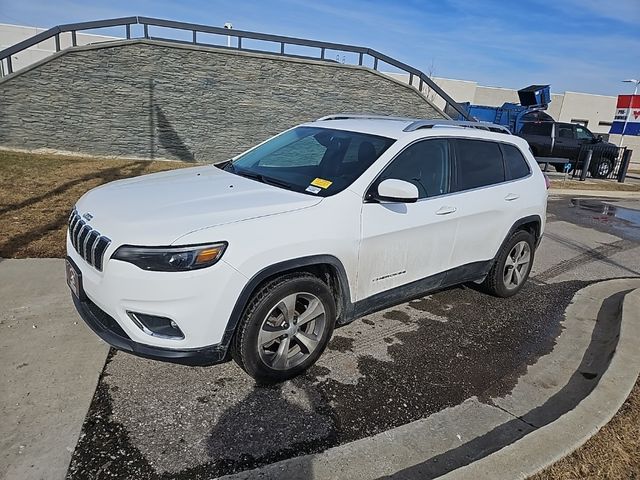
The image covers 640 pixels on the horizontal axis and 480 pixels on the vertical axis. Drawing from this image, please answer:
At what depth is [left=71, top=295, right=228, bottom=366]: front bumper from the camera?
2.66 meters

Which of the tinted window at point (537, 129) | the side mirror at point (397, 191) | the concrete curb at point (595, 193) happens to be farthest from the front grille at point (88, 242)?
the tinted window at point (537, 129)

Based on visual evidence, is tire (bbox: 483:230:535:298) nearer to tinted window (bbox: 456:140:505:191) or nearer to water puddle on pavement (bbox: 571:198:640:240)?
tinted window (bbox: 456:140:505:191)

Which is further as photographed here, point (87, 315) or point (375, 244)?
point (375, 244)

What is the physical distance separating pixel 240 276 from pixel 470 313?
2759 mm

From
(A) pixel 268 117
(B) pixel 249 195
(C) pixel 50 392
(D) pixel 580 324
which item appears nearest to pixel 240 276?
(B) pixel 249 195

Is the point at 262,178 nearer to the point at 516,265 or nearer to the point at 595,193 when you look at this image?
the point at 516,265

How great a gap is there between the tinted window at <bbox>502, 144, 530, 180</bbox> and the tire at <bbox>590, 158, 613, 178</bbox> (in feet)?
52.8

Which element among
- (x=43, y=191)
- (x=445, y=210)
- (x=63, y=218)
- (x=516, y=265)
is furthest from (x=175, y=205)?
(x=43, y=191)

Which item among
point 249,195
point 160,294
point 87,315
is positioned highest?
point 249,195

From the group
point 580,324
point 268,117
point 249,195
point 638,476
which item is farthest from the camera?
point 268,117

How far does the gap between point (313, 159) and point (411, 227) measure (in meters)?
0.99

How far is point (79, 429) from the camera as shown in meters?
2.56

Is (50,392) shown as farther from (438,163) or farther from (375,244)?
(438,163)

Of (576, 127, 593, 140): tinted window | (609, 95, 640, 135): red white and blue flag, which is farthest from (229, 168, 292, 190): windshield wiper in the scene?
(609, 95, 640, 135): red white and blue flag
